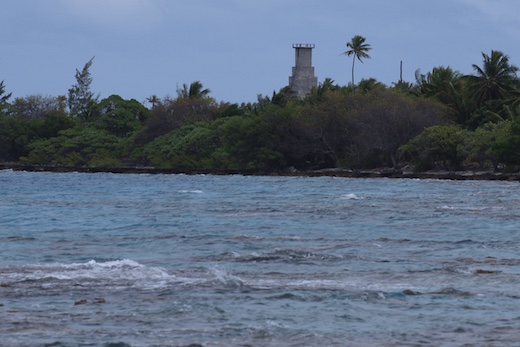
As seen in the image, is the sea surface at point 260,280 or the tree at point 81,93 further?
the tree at point 81,93

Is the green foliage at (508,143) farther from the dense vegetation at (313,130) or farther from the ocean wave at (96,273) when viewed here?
the ocean wave at (96,273)

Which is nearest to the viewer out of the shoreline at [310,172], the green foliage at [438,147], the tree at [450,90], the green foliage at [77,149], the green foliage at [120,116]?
the shoreline at [310,172]

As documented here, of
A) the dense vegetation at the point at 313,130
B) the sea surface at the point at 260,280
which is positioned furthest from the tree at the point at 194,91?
the sea surface at the point at 260,280

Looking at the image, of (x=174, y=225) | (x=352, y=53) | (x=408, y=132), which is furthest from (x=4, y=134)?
(x=174, y=225)

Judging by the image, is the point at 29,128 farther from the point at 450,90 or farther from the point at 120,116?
the point at 450,90

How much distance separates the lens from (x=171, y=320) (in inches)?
480

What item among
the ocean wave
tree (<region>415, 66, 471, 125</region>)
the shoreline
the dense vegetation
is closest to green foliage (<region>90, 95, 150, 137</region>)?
the dense vegetation

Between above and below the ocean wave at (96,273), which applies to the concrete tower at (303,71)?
above

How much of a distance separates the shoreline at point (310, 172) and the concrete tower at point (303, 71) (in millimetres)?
21493

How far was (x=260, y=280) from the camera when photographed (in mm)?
15883

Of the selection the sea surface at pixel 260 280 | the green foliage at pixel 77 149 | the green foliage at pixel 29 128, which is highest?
the green foliage at pixel 29 128

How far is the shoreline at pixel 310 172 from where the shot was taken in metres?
70.1

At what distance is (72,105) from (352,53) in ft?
146

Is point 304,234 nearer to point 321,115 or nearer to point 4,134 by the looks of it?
point 321,115
